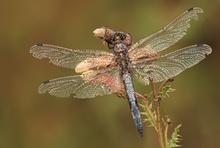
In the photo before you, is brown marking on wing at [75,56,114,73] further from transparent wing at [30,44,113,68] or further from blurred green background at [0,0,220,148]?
blurred green background at [0,0,220,148]

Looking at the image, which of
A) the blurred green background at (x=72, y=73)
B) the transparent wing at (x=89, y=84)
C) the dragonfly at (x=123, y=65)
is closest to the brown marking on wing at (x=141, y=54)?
A: the dragonfly at (x=123, y=65)

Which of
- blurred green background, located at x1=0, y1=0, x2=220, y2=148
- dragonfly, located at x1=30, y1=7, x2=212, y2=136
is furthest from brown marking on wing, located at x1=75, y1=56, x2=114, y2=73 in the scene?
blurred green background, located at x1=0, y1=0, x2=220, y2=148

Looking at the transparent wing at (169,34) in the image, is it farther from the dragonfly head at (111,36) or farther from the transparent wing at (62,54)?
the transparent wing at (62,54)

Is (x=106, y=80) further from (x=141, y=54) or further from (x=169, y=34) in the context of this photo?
(x=169, y=34)

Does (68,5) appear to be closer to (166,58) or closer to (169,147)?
(166,58)

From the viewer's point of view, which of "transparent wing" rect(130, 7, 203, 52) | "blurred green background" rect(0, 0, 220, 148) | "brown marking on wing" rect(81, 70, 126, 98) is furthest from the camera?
"blurred green background" rect(0, 0, 220, 148)

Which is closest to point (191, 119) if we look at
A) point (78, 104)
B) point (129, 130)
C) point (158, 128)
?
point (129, 130)
